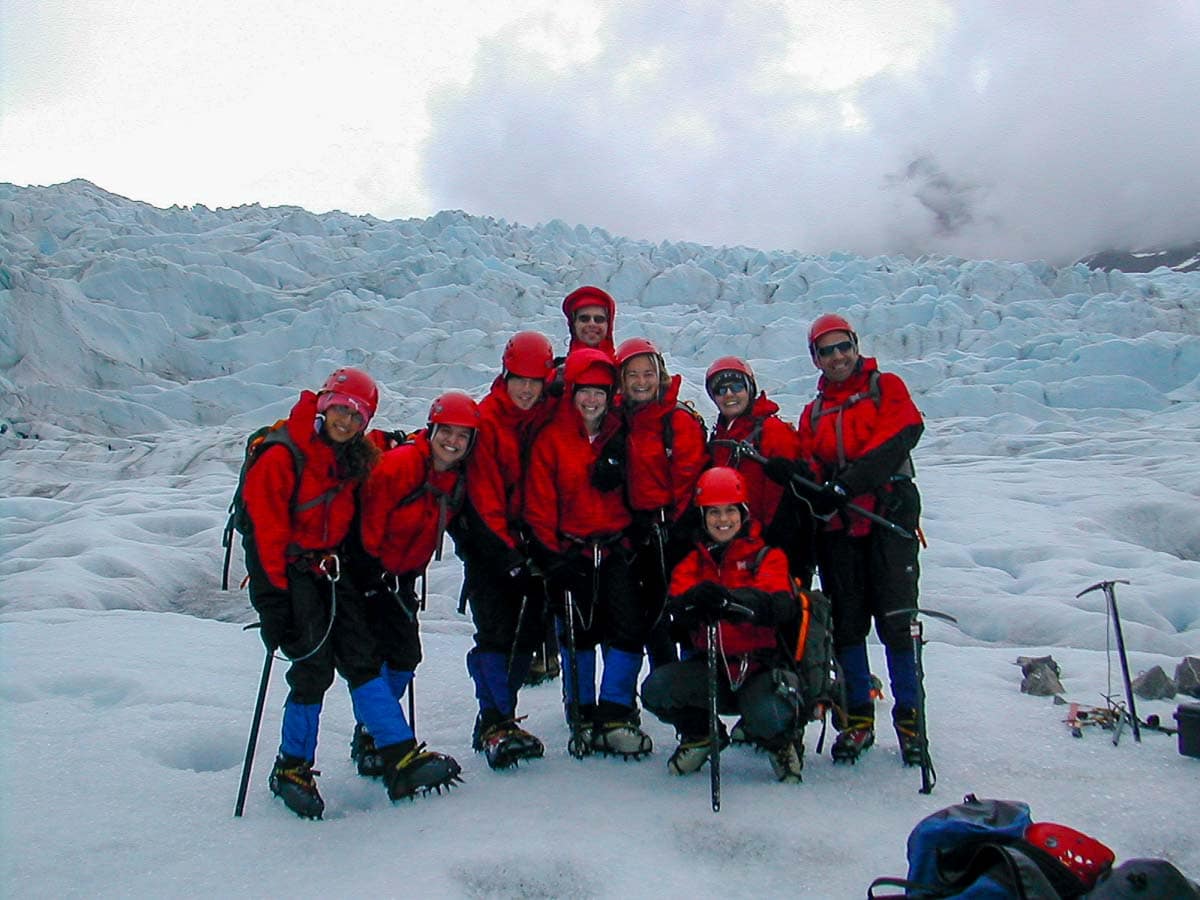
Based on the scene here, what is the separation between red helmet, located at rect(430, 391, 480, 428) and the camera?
303 cm

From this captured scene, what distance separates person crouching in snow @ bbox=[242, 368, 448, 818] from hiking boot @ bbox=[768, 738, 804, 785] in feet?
4.22

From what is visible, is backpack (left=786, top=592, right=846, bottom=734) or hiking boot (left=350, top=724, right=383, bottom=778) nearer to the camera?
backpack (left=786, top=592, right=846, bottom=734)

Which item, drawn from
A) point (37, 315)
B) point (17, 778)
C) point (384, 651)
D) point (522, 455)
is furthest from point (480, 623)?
point (37, 315)

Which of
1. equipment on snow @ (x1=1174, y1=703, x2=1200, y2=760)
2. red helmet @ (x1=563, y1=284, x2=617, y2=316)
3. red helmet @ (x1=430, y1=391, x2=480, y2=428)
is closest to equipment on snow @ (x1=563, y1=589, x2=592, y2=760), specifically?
red helmet @ (x1=430, y1=391, x2=480, y2=428)

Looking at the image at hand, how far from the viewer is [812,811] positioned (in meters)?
2.64

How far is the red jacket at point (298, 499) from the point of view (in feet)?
9.00

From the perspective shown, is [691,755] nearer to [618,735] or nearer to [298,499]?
[618,735]

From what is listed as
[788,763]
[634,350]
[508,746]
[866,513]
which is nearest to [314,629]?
[508,746]

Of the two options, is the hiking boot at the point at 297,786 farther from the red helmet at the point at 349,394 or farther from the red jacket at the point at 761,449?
the red jacket at the point at 761,449

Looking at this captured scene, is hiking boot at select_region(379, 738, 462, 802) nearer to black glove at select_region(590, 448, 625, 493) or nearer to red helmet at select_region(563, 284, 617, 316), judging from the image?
black glove at select_region(590, 448, 625, 493)

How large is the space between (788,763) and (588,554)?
3.38 ft

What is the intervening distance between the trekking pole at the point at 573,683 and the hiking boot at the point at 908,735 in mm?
1180

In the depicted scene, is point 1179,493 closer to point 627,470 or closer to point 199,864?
point 627,470

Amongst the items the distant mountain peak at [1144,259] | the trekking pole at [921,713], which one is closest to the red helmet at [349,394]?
the trekking pole at [921,713]
